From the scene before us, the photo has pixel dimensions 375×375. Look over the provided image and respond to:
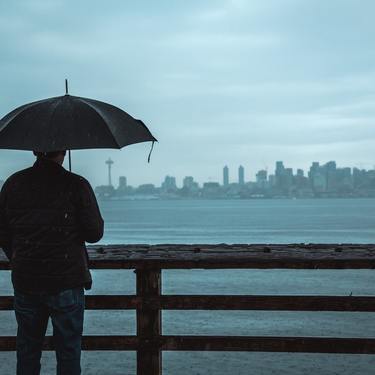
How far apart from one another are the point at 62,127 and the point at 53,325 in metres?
1.27

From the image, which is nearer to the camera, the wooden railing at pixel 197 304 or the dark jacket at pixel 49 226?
the dark jacket at pixel 49 226

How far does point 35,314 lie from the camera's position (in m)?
4.20

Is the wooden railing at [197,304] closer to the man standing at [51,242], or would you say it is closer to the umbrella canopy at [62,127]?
the man standing at [51,242]

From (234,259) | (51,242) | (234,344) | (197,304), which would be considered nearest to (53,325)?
(51,242)

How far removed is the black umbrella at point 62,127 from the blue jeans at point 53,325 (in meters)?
0.93

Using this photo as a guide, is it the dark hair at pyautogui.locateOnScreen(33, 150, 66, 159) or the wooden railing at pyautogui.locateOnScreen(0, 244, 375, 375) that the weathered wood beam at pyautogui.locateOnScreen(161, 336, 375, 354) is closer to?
the wooden railing at pyautogui.locateOnScreen(0, 244, 375, 375)

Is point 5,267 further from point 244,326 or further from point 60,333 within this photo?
point 244,326

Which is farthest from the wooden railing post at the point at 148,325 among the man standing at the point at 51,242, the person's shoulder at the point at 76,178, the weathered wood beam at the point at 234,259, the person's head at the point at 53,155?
the person's head at the point at 53,155

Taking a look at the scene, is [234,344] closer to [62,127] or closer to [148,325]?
[148,325]

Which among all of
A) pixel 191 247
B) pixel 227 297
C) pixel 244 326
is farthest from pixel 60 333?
pixel 244 326

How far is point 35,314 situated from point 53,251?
0.48 metres

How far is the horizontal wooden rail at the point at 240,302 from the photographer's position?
4.90 m

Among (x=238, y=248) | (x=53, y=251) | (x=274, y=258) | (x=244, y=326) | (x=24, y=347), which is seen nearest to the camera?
(x=53, y=251)

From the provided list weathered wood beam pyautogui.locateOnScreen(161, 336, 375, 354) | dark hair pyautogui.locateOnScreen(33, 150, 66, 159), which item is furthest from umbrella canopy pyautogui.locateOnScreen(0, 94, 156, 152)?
weathered wood beam pyautogui.locateOnScreen(161, 336, 375, 354)
